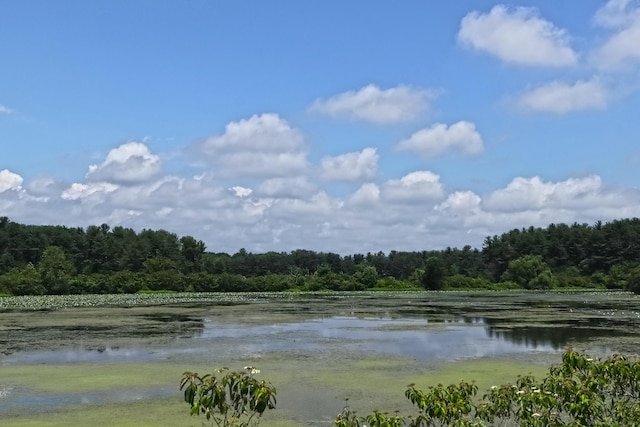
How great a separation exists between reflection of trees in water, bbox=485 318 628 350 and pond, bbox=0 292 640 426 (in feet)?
0.15

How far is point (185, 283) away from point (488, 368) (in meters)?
72.1

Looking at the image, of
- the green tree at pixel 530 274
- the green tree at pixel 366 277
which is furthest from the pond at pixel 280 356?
the green tree at pixel 530 274

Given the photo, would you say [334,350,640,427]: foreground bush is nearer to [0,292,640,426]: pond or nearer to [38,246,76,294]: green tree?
[0,292,640,426]: pond

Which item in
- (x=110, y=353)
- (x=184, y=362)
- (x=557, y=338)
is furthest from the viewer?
(x=557, y=338)

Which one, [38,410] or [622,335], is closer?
[38,410]

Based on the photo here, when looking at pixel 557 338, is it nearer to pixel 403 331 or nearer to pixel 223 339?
pixel 403 331

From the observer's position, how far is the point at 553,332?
25.4 m

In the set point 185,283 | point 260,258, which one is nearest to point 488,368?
point 185,283

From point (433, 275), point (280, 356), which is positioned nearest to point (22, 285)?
point (433, 275)

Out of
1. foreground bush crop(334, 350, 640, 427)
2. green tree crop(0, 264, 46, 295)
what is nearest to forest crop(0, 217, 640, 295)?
green tree crop(0, 264, 46, 295)

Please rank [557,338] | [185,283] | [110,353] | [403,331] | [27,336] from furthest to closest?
[185,283], [403,331], [27,336], [557,338], [110,353]

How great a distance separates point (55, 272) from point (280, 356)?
65.3 m

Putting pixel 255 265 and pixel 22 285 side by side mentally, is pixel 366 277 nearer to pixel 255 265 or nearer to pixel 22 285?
pixel 22 285

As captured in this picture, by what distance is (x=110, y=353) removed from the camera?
65.2 ft
